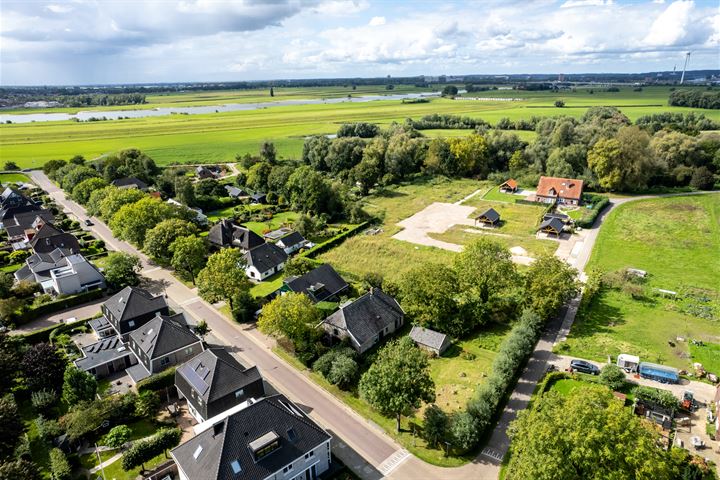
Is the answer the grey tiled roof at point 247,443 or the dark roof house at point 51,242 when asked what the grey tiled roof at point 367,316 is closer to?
the grey tiled roof at point 247,443

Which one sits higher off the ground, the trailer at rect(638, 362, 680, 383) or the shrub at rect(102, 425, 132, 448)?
the shrub at rect(102, 425, 132, 448)

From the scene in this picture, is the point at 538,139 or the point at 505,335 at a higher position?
the point at 538,139

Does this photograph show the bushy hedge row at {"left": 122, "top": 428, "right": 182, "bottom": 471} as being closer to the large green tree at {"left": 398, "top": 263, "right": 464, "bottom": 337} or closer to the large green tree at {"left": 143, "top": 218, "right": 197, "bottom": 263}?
the large green tree at {"left": 398, "top": 263, "right": 464, "bottom": 337}

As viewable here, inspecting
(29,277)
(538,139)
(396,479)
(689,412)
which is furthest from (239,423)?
(538,139)

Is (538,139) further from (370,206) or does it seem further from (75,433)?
(75,433)

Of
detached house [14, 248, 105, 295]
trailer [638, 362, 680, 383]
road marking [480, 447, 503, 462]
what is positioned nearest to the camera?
road marking [480, 447, 503, 462]

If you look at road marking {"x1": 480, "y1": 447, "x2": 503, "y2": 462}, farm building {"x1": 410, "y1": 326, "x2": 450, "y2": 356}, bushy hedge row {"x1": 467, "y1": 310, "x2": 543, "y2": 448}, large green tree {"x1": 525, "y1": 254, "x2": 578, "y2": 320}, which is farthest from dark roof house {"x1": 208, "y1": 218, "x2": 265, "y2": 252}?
road marking {"x1": 480, "y1": 447, "x2": 503, "y2": 462}

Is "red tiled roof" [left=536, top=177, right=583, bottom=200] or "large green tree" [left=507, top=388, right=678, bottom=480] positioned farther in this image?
"red tiled roof" [left=536, top=177, right=583, bottom=200]
